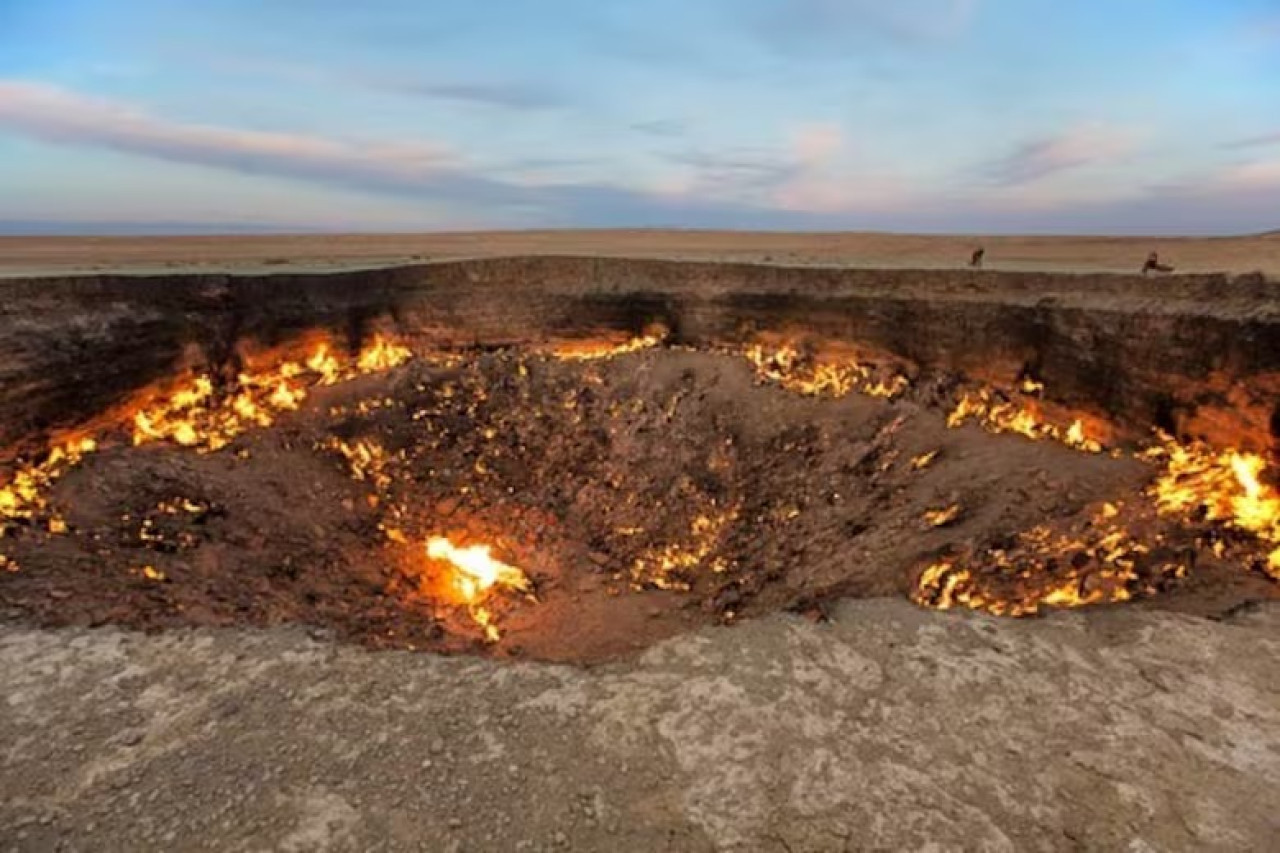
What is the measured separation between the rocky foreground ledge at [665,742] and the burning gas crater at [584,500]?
198cm

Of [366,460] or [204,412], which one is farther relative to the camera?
[366,460]

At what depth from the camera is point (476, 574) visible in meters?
14.0

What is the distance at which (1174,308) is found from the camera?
1295cm

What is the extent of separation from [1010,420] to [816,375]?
14.9ft

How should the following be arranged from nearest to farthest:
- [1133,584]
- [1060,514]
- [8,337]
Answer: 1. [1133,584]
2. [1060,514]
3. [8,337]

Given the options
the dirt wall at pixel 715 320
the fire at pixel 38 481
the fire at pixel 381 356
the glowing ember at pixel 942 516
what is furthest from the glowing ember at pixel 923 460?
the fire at pixel 38 481

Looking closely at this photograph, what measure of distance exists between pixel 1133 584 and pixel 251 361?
17279 mm

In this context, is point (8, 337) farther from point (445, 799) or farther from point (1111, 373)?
point (1111, 373)

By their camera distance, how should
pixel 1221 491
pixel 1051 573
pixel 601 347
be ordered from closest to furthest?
pixel 1051 573, pixel 1221 491, pixel 601 347

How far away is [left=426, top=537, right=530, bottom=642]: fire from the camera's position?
1298 cm

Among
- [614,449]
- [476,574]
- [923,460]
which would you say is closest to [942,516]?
[923,460]

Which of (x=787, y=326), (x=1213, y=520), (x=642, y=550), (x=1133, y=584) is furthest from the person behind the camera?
(x=787, y=326)

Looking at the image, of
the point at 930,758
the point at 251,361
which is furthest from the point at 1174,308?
the point at 251,361

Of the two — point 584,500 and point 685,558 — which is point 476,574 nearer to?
point 584,500
